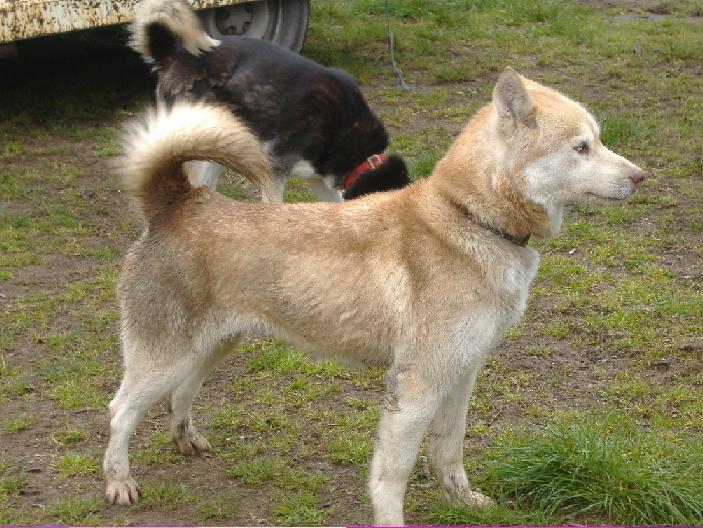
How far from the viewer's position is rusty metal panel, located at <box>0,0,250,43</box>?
770cm

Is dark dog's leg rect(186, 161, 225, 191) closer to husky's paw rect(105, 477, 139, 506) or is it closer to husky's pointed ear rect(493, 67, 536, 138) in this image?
husky's paw rect(105, 477, 139, 506)

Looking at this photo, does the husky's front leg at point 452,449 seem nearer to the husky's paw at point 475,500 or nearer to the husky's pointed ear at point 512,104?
the husky's paw at point 475,500

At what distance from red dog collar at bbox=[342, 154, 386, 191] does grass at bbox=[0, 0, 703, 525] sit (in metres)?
1.10

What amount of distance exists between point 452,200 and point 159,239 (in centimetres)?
110

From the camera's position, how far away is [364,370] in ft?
17.3

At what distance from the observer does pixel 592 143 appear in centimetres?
377

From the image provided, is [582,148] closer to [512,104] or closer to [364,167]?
[512,104]

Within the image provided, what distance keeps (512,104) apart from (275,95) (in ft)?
10.1

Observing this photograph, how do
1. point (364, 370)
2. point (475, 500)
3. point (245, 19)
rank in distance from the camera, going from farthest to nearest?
point (245, 19)
point (364, 370)
point (475, 500)

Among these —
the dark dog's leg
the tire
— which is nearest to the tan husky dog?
the dark dog's leg

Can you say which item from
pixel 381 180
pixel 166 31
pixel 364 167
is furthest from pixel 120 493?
pixel 166 31

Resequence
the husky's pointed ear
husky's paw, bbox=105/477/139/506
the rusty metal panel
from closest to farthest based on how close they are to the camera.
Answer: the husky's pointed ear < husky's paw, bbox=105/477/139/506 < the rusty metal panel

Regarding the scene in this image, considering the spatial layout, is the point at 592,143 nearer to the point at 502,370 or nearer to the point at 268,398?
the point at 502,370

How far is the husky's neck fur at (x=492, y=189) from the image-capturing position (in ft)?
12.2
